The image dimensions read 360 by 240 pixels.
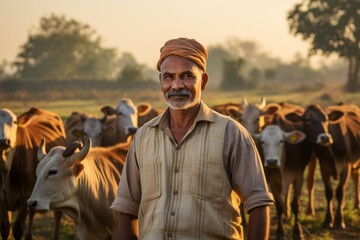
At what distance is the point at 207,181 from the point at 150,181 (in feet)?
1.07

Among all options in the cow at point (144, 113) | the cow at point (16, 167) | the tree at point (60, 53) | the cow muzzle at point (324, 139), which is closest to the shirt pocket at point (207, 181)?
the cow at point (16, 167)

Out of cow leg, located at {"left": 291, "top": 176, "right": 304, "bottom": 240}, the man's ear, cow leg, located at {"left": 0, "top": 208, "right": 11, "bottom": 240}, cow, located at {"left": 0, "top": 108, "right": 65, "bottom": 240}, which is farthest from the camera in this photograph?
cow leg, located at {"left": 291, "top": 176, "right": 304, "bottom": 240}

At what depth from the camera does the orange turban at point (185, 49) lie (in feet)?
10.2

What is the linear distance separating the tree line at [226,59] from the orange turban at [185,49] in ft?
119

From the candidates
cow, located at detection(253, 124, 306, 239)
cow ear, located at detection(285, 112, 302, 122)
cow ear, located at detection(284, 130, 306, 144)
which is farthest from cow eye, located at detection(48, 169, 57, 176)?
cow ear, located at detection(285, 112, 302, 122)

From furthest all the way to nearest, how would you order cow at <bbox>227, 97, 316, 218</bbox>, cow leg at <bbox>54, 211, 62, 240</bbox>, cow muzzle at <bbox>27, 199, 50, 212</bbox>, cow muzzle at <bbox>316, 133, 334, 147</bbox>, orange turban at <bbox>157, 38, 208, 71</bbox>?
cow at <bbox>227, 97, 316, 218</bbox>
cow muzzle at <bbox>316, 133, 334, 147</bbox>
cow leg at <bbox>54, 211, 62, 240</bbox>
cow muzzle at <bbox>27, 199, 50, 212</bbox>
orange turban at <bbox>157, 38, 208, 71</bbox>

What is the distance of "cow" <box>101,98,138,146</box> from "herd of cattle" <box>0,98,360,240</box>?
2 cm

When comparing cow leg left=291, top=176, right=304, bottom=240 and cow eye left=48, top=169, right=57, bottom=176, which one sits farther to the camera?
cow leg left=291, top=176, right=304, bottom=240

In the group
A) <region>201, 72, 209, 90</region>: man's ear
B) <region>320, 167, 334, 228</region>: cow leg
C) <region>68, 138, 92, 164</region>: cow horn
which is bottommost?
<region>320, 167, 334, 228</region>: cow leg

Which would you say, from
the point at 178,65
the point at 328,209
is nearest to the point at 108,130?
the point at 328,209

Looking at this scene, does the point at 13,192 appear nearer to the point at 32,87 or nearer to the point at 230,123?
the point at 230,123

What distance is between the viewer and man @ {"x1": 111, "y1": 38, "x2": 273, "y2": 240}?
3020 millimetres

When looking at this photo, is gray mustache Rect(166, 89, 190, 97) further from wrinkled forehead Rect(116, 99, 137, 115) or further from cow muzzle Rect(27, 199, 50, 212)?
wrinkled forehead Rect(116, 99, 137, 115)

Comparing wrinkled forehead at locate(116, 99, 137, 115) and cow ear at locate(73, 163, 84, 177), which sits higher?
wrinkled forehead at locate(116, 99, 137, 115)
